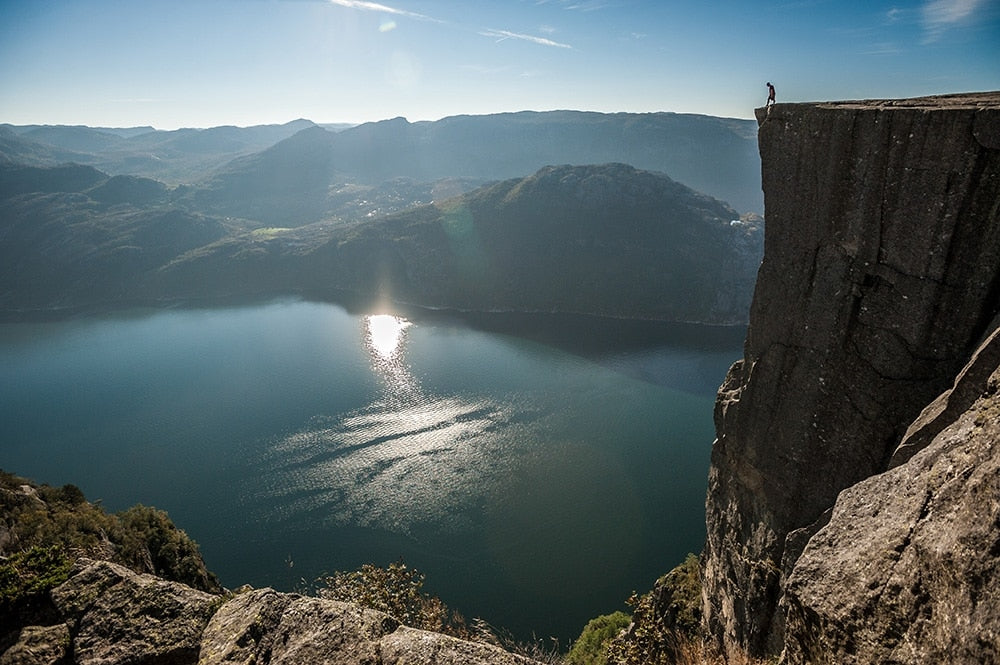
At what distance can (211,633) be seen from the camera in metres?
8.51

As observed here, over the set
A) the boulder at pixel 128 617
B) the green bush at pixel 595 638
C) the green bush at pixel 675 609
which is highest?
the boulder at pixel 128 617

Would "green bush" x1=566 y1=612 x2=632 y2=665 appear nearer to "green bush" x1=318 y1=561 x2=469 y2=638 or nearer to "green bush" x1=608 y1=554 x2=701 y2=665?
"green bush" x1=608 y1=554 x2=701 y2=665

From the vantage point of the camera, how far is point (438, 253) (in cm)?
17988

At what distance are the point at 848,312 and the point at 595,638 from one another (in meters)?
28.9

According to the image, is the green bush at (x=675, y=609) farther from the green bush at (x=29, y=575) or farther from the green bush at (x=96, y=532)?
the green bush at (x=96, y=532)

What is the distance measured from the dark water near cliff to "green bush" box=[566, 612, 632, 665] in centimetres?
851

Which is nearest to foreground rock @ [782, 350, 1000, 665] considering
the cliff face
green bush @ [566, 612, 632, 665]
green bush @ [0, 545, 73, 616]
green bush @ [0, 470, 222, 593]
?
the cliff face

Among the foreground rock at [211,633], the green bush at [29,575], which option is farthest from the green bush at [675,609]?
the green bush at [29,575]

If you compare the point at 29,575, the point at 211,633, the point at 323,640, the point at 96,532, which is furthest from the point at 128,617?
the point at 96,532

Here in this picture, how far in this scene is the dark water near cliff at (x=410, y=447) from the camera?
5191cm

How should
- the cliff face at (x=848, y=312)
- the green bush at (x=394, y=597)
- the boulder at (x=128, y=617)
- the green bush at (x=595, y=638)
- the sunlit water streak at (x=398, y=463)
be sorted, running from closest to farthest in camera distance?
the boulder at (x=128, y=617)
the cliff face at (x=848, y=312)
the green bush at (x=394, y=597)
the green bush at (x=595, y=638)
the sunlit water streak at (x=398, y=463)

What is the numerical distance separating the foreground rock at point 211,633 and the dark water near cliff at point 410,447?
40.7 metres

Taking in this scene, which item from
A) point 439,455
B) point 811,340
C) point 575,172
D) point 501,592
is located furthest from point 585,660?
point 575,172

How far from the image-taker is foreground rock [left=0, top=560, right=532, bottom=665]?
25.8 feet
